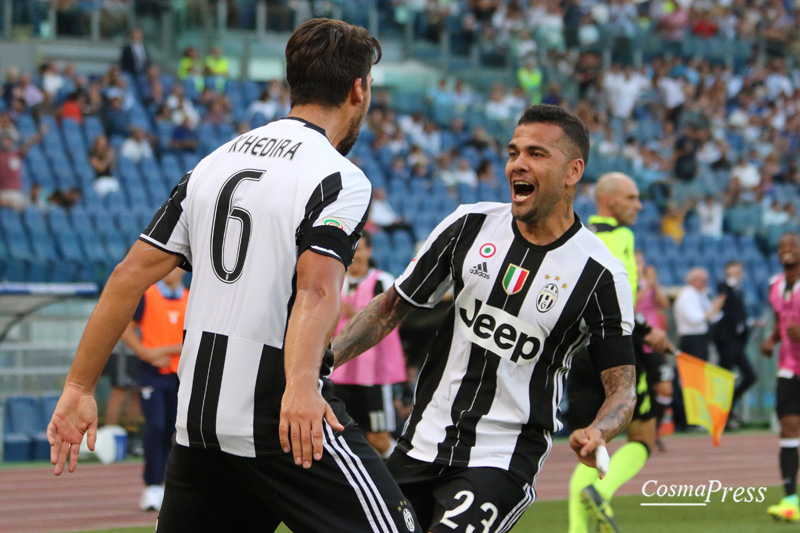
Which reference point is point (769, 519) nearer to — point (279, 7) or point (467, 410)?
point (467, 410)

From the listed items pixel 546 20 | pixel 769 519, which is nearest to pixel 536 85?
pixel 546 20

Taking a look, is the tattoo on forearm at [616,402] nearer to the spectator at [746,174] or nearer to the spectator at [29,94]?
the spectator at [29,94]

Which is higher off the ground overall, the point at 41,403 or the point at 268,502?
the point at 268,502

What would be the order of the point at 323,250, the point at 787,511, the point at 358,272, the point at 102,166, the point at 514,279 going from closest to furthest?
the point at 323,250, the point at 514,279, the point at 787,511, the point at 358,272, the point at 102,166

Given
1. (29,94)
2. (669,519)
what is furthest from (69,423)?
(29,94)

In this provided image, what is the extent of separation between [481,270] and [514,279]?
0.13 meters

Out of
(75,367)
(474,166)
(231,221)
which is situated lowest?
(474,166)

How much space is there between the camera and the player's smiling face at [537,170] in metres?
4.48

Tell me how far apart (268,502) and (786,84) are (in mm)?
27668

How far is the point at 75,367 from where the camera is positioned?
11.4ft

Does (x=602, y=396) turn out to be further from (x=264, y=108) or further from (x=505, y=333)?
(x=264, y=108)

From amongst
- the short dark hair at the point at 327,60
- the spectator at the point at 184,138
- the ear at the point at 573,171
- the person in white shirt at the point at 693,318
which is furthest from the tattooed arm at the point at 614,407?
the spectator at the point at 184,138

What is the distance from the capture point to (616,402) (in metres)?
4.38

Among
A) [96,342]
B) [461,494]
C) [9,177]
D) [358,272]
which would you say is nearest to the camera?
[96,342]
